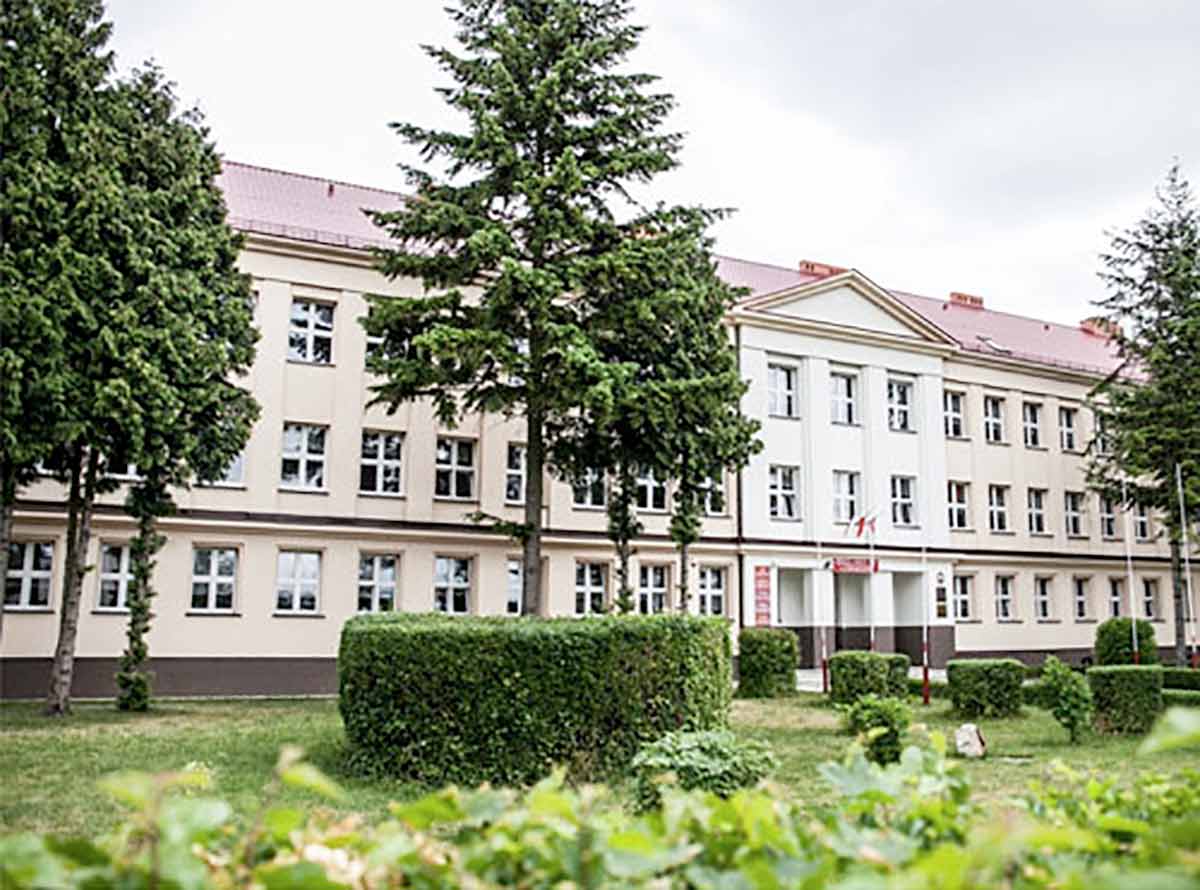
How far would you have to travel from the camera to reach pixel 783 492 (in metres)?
30.0

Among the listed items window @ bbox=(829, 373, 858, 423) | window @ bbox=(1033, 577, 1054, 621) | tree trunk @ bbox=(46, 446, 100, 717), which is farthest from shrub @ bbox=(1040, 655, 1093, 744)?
window @ bbox=(1033, 577, 1054, 621)

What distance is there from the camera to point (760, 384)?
29.5m

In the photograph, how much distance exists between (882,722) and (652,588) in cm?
1597

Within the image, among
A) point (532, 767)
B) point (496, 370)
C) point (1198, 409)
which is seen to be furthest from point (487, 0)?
point (1198, 409)

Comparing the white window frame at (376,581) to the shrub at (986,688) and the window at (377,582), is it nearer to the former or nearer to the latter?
the window at (377,582)

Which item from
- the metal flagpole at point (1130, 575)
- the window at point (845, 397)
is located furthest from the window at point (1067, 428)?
the window at point (845, 397)

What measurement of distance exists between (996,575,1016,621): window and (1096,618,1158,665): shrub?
4088 millimetres

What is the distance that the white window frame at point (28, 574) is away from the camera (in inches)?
817

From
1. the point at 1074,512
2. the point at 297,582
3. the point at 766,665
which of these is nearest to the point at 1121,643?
the point at 1074,512

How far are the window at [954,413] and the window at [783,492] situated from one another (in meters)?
6.76

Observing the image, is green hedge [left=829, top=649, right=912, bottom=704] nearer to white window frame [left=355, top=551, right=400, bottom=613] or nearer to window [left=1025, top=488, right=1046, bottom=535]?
white window frame [left=355, top=551, right=400, bottom=613]

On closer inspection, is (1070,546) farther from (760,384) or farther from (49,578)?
(49,578)

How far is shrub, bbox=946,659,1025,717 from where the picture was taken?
1780 centimetres

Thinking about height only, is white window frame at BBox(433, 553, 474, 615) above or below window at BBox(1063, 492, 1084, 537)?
below
